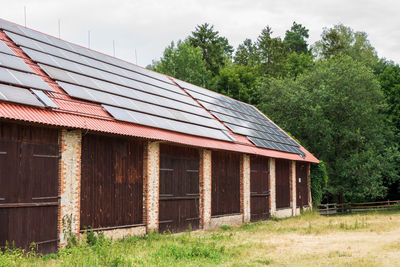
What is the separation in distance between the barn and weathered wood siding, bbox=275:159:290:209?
1.44 metres

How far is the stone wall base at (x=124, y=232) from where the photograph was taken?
14583mm

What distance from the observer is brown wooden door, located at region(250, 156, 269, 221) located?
79.8 ft

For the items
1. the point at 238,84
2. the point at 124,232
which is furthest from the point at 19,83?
the point at 238,84

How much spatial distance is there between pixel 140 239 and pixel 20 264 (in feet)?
19.0

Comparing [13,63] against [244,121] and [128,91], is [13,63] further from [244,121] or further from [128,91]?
[244,121]

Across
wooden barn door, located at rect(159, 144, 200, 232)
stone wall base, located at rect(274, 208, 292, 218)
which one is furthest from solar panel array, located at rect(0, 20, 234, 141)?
stone wall base, located at rect(274, 208, 292, 218)

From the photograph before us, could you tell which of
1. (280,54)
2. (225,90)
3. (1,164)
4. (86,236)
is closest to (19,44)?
(1,164)

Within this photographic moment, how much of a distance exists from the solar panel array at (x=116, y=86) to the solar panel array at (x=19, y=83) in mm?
963

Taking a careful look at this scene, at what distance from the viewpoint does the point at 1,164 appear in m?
11.2

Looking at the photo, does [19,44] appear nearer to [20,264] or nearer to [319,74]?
[20,264]

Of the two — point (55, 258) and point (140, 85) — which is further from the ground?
point (140, 85)

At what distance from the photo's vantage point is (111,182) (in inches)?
586

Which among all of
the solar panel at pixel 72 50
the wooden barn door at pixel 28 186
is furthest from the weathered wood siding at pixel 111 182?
the solar panel at pixel 72 50

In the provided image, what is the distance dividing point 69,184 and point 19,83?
3.35 meters
